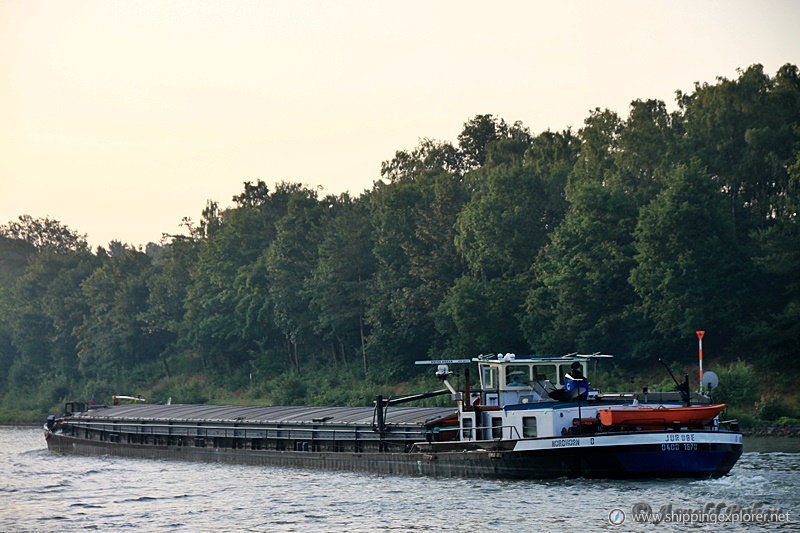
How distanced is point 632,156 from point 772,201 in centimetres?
1446

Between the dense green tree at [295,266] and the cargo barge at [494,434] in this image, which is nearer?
the cargo barge at [494,434]

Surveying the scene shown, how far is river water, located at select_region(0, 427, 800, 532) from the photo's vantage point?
33.7 metres

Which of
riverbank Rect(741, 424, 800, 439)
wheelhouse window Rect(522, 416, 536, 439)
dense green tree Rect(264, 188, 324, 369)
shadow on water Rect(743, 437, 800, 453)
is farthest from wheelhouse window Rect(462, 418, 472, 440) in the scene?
dense green tree Rect(264, 188, 324, 369)

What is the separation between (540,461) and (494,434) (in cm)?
370

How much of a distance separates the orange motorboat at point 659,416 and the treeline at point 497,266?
Answer: 40065 mm

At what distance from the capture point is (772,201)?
85875 mm

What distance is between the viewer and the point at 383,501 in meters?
39.0

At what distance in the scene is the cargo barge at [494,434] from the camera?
39219 mm

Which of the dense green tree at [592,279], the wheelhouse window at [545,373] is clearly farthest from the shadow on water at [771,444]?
the dense green tree at [592,279]

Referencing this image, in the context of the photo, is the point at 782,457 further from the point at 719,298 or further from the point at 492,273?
the point at 492,273

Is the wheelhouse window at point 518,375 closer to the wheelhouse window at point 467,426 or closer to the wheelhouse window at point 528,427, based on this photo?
the wheelhouse window at point 467,426

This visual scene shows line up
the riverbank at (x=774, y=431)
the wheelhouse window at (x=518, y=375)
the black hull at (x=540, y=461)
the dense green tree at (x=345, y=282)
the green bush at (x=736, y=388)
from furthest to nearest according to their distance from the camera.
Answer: the dense green tree at (x=345, y=282), the green bush at (x=736, y=388), the riverbank at (x=774, y=431), the wheelhouse window at (x=518, y=375), the black hull at (x=540, y=461)

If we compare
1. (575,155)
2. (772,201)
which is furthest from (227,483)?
(575,155)

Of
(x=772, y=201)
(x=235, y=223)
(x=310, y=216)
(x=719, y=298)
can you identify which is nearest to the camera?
(x=719, y=298)
